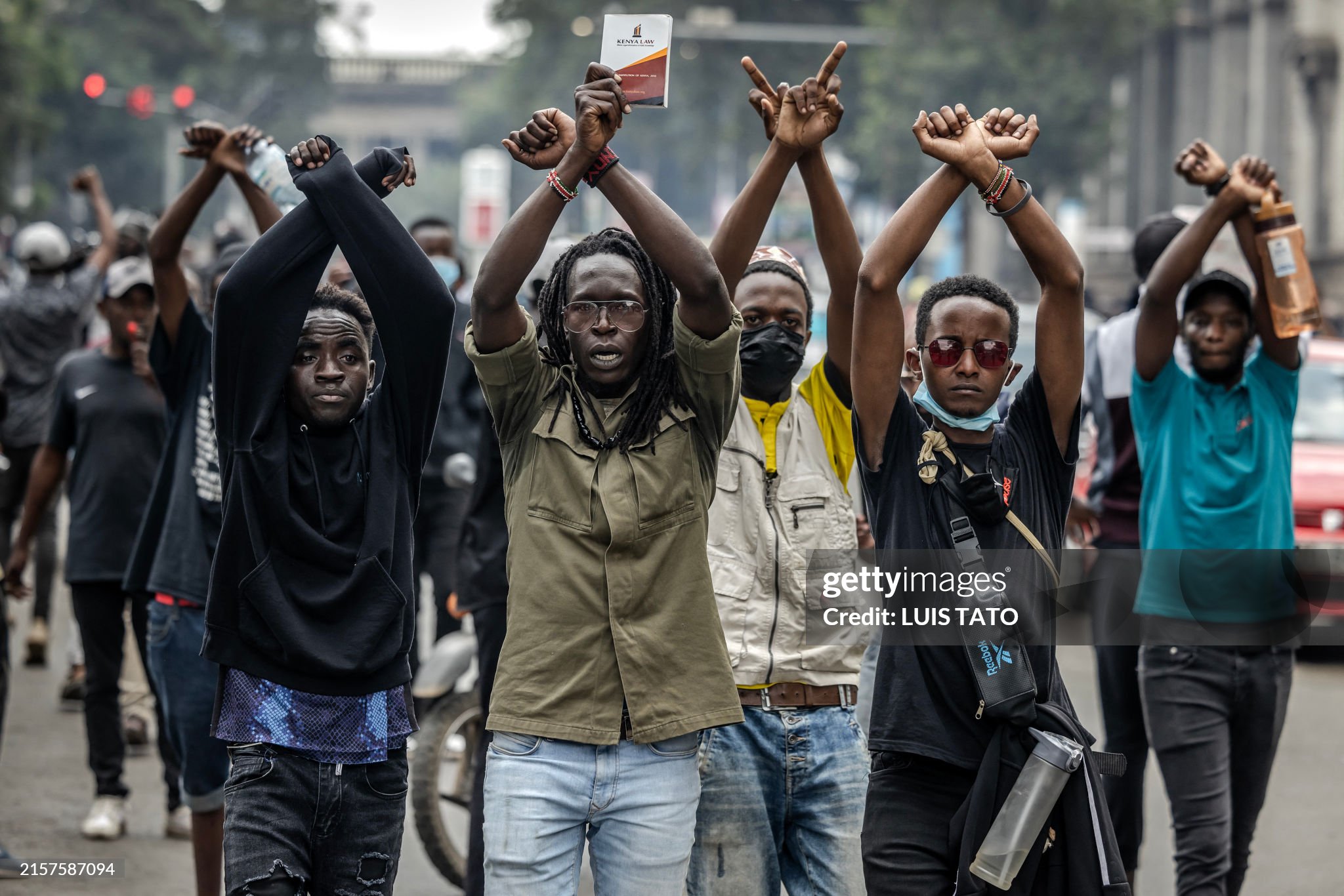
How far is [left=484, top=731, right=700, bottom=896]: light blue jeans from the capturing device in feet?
11.5

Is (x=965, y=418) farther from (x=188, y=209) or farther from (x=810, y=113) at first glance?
(x=188, y=209)

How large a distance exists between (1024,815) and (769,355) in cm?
126

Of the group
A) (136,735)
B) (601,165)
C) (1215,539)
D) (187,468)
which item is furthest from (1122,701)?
(136,735)

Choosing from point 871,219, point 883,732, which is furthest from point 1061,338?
point 871,219

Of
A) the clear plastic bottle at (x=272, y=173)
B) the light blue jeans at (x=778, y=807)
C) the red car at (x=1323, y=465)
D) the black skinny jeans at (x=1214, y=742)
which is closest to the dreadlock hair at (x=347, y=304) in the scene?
the clear plastic bottle at (x=272, y=173)

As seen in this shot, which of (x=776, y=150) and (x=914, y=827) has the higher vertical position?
(x=776, y=150)

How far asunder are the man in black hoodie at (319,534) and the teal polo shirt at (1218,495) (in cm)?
227

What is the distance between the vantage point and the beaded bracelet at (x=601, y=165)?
11.7 feet

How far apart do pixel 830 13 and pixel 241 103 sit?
22.2 metres

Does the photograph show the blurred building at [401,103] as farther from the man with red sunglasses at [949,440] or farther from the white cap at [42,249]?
the man with red sunglasses at [949,440]

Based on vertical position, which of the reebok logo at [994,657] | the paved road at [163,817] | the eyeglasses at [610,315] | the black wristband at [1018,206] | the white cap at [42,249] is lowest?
the paved road at [163,817]

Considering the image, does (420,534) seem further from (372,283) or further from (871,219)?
(871,219)

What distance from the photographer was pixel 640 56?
366 centimetres

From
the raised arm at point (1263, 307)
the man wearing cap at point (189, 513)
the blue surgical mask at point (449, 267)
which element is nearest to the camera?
the man wearing cap at point (189, 513)
